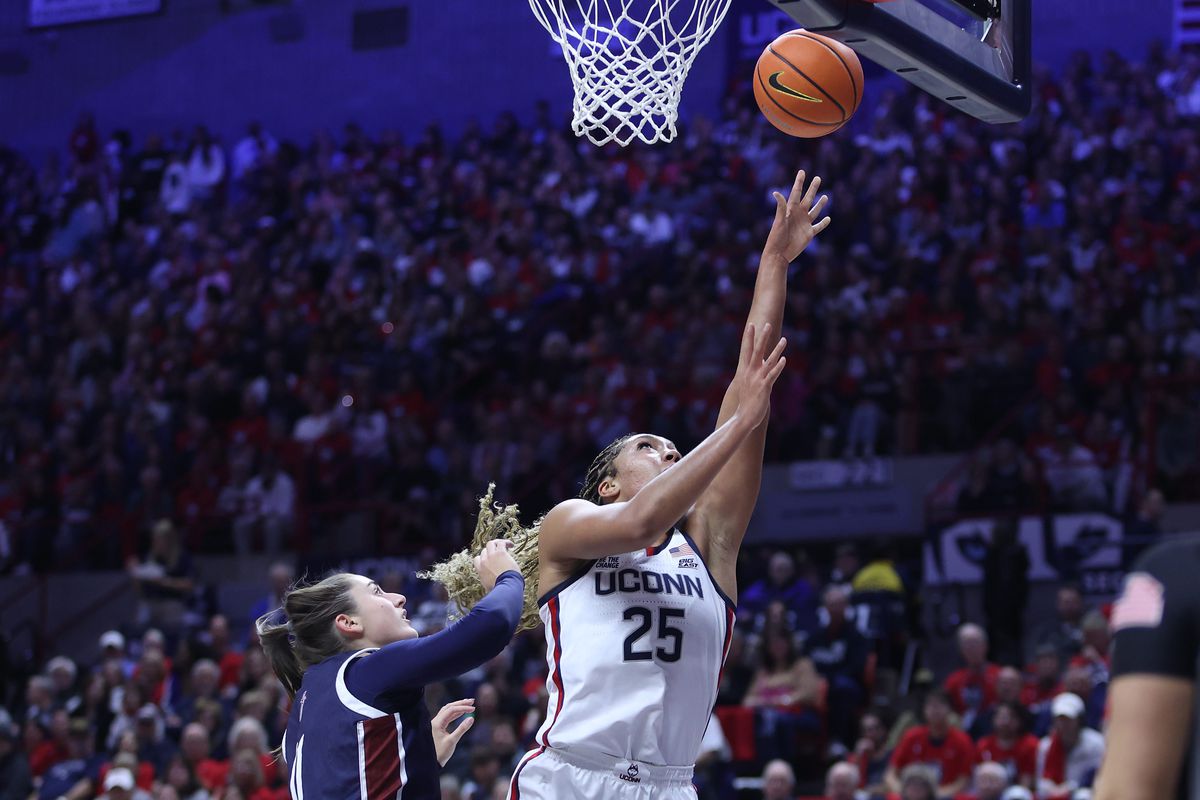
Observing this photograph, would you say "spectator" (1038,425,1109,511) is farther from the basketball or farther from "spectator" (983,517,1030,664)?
the basketball

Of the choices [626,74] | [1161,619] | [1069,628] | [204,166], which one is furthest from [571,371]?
[1161,619]

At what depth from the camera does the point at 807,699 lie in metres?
9.84

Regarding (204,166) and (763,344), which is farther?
(204,166)

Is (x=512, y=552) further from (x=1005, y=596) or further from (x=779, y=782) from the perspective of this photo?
(x=1005, y=596)

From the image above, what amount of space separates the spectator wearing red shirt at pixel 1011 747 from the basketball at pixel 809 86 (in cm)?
478

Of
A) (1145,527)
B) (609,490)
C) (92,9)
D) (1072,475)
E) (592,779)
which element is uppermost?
(92,9)

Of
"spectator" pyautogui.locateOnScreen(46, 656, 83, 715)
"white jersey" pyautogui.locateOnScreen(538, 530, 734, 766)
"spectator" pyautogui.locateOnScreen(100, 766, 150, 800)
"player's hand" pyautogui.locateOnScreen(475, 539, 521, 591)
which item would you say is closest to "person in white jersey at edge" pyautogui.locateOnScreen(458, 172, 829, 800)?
"white jersey" pyautogui.locateOnScreen(538, 530, 734, 766)

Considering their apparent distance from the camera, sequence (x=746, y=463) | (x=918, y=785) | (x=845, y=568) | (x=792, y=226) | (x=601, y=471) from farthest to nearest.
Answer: (x=845, y=568) < (x=918, y=785) < (x=792, y=226) < (x=601, y=471) < (x=746, y=463)

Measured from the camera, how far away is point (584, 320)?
50.0 feet

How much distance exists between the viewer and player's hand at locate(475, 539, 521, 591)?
12.8ft

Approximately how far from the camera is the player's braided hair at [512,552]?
4320mm

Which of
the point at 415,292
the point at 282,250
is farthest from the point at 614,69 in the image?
the point at 282,250

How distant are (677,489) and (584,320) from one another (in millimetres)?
11685

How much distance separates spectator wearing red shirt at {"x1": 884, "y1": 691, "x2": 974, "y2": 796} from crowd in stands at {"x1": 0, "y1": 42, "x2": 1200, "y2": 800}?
20mm
